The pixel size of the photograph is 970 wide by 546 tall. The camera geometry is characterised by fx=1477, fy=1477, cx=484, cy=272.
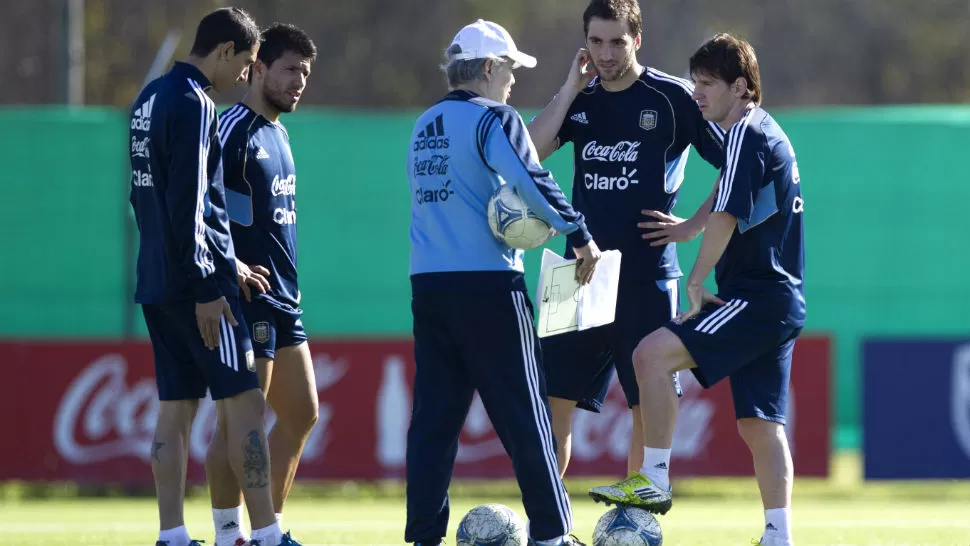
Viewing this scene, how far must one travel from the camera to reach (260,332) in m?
7.39

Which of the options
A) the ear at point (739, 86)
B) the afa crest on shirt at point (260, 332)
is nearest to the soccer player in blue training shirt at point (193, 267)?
the afa crest on shirt at point (260, 332)

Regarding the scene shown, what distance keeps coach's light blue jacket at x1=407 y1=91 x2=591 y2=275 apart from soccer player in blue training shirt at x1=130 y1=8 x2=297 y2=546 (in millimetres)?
945

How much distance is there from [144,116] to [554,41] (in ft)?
73.7

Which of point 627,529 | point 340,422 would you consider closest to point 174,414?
point 627,529

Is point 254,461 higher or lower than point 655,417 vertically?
lower

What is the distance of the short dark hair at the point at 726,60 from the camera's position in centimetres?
705

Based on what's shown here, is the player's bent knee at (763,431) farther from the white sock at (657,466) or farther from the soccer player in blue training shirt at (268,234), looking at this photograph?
the soccer player in blue training shirt at (268,234)

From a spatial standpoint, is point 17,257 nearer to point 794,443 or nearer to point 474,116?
point 794,443

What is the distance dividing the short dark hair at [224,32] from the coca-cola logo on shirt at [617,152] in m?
1.83

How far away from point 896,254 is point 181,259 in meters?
11.6

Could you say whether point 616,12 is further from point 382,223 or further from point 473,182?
point 382,223

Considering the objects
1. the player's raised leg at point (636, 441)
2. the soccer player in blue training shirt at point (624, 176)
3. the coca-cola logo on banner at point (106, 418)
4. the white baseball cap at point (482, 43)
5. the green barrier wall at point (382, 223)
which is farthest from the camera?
the green barrier wall at point (382, 223)

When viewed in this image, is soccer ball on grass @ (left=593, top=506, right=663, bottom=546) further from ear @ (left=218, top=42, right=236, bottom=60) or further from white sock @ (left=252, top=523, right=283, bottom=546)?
ear @ (left=218, top=42, right=236, bottom=60)

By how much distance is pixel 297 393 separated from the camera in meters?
7.72
